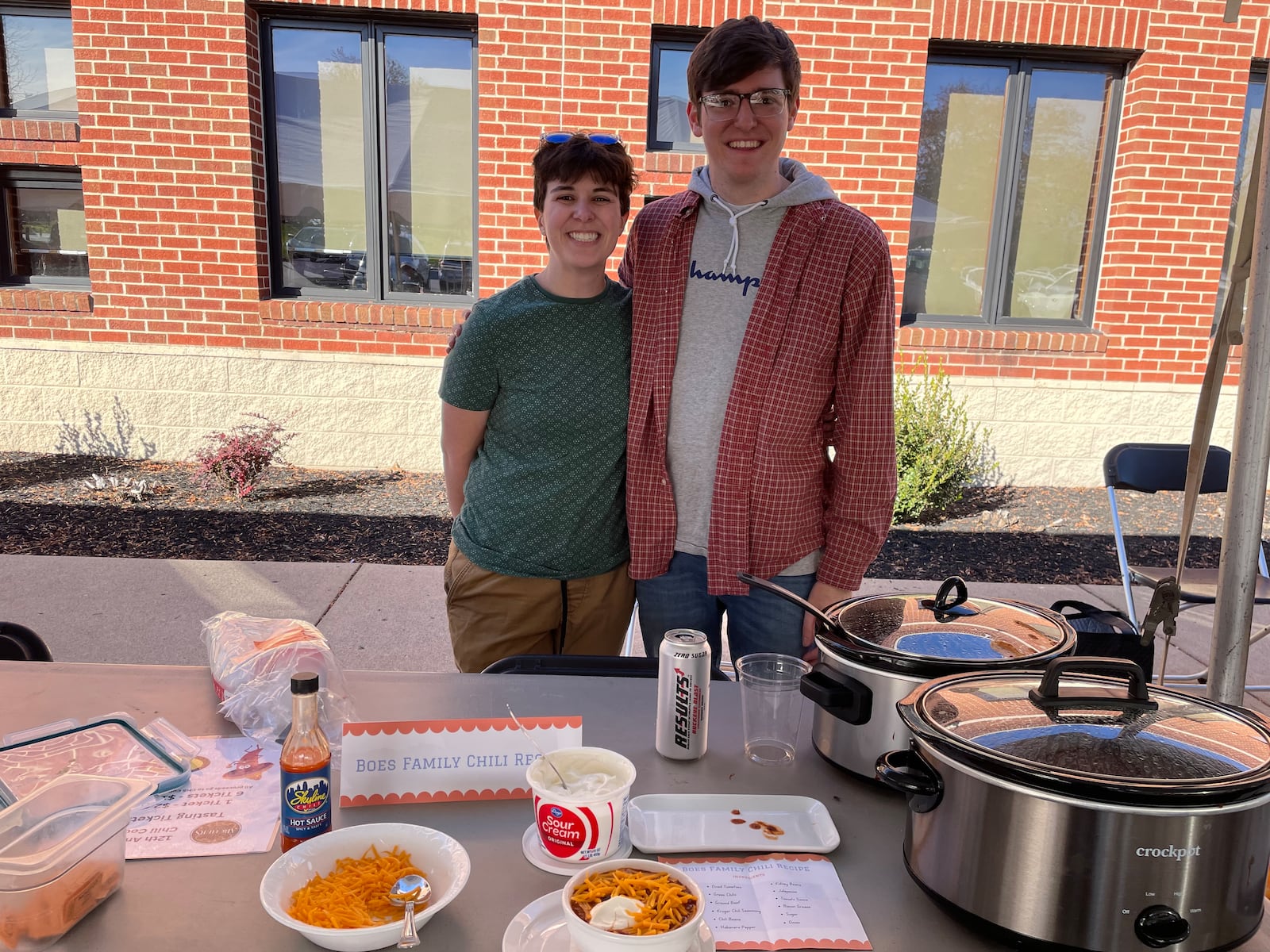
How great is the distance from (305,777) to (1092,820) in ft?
3.30

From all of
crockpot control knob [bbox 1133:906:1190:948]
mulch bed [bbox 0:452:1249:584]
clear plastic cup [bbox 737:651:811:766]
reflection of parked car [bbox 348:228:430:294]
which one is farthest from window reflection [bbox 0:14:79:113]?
crockpot control knob [bbox 1133:906:1190:948]

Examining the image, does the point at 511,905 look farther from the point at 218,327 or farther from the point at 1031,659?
the point at 218,327

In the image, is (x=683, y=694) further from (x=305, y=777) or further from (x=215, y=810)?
(x=215, y=810)

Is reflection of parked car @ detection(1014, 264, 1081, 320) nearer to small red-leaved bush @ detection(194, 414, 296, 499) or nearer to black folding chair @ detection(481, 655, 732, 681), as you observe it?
small red-leaved bush @ detection(194, 414, 296, 499)

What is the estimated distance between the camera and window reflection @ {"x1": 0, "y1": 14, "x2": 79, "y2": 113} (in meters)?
6.71

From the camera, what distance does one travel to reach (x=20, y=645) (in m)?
2.07

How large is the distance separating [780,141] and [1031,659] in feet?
4.48

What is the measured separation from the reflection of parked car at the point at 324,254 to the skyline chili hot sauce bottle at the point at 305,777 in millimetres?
6328

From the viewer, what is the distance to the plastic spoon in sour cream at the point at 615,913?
1.05m

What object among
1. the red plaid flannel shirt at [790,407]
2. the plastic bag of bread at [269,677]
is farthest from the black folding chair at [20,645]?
the red plaid flannel shirt at [790,407]

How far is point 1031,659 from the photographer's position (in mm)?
→ 1399

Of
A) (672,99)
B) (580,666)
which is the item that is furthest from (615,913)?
(672,99)

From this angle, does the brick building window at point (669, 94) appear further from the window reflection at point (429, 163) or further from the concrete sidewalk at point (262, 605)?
the concrete sidewalk at point (262, 605)

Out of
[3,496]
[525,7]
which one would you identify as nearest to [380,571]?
[3,496]
